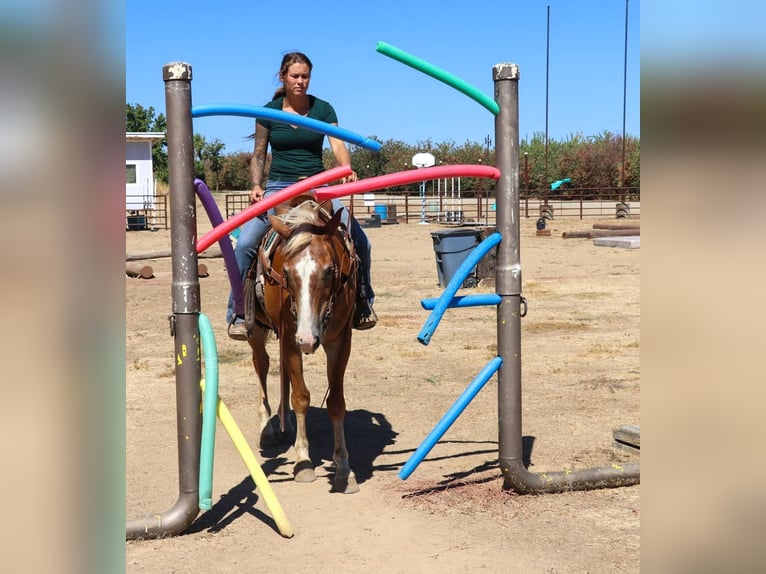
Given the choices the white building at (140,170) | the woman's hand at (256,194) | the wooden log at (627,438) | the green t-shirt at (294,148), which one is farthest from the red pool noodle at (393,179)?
the white building at (140,170)

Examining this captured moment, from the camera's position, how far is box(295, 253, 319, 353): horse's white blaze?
435 cm

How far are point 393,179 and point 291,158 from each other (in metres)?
1.34

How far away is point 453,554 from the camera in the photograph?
4.04 meters

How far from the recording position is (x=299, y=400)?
5242 mm

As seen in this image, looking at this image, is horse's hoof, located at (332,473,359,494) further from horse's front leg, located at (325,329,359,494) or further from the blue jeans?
the blue jeans


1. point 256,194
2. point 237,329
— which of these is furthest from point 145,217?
point 256,194

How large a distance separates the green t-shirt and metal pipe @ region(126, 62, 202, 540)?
1433 mm

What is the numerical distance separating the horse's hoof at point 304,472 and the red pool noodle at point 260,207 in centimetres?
168

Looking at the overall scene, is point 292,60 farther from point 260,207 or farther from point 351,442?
point 351,442

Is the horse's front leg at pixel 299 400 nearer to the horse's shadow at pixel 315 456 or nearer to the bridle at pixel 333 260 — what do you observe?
the horse's shadow at pixel 315 456

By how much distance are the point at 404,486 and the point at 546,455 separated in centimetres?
110

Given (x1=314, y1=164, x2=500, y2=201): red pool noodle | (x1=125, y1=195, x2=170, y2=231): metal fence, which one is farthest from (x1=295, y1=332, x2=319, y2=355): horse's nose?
(x1=125, y1=195, x2=170, y2=231): metal fence

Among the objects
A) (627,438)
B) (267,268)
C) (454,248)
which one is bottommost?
(627,438)
